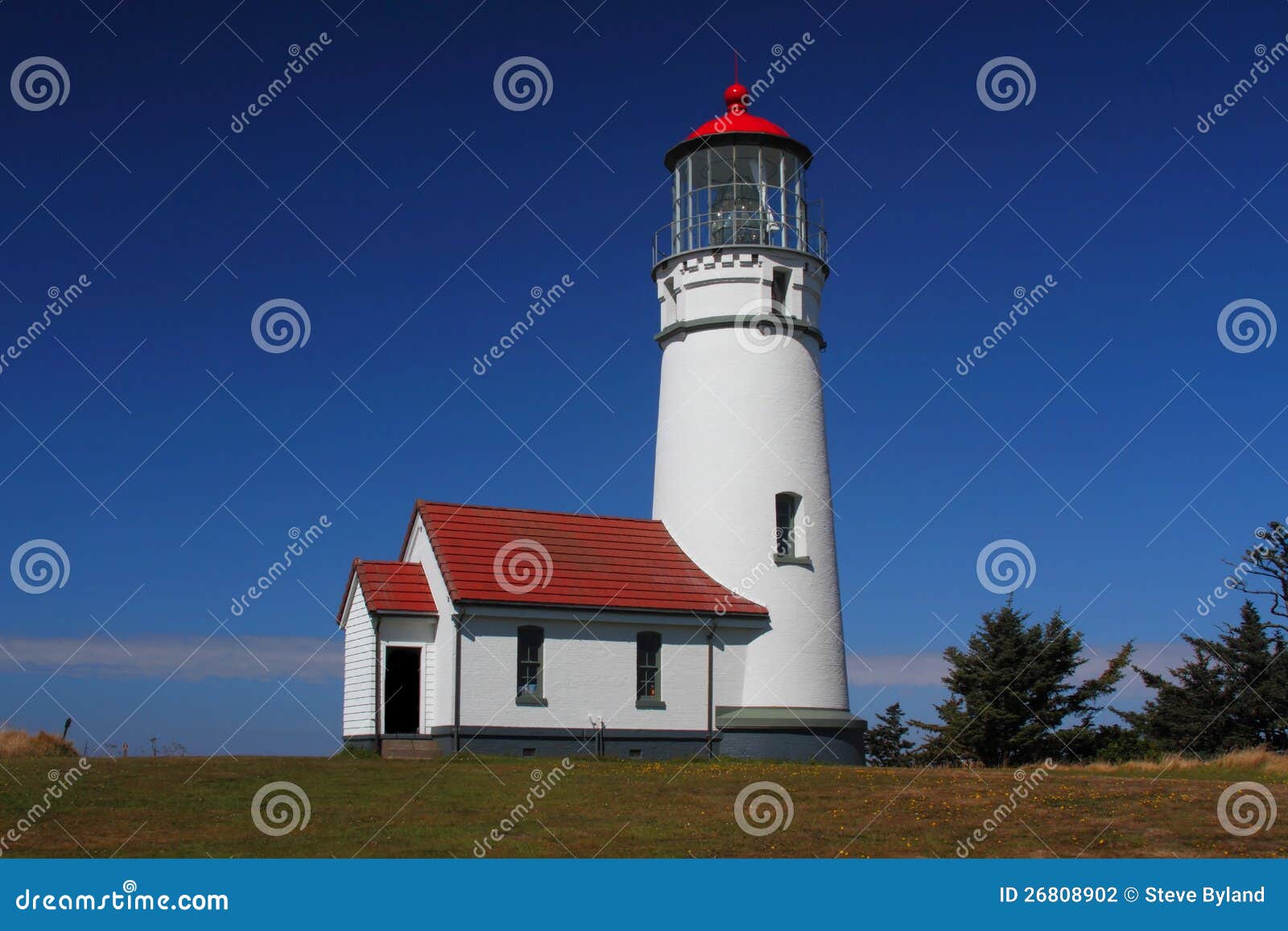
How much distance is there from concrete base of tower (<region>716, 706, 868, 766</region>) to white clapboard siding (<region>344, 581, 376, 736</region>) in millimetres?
6711

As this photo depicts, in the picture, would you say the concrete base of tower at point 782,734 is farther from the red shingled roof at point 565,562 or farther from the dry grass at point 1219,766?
the dry grass at point 1219,766

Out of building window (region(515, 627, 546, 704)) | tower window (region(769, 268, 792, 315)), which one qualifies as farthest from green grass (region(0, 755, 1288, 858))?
tower window (region(769, 268, 792, 315))

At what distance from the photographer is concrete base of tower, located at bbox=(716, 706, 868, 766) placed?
25688mm

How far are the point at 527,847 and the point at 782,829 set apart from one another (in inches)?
124

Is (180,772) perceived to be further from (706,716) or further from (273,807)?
(706,716)

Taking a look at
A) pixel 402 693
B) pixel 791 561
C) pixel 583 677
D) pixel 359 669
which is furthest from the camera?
pixel 791 561

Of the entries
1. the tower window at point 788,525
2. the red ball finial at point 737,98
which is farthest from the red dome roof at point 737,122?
the tower window at point 788,525

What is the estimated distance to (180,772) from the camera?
19562mm

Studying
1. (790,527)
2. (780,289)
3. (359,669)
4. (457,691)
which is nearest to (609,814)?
(457,691)

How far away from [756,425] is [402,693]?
884 centimetres

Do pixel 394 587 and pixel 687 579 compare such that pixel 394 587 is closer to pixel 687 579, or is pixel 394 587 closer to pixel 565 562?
pixel 565 562

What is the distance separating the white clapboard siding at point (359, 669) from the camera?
24672mm

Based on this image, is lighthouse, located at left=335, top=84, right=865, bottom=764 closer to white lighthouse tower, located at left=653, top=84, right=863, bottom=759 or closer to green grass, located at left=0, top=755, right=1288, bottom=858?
white lighthouse tower, located at left=653, top=84, right=863, bottom=759

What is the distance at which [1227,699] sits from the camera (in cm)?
3102
